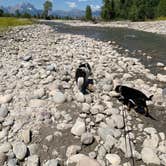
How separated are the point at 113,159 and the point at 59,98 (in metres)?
2.80

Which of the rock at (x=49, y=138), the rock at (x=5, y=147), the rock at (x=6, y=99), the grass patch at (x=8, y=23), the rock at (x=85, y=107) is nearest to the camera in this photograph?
the rock at (x=5, y=147)

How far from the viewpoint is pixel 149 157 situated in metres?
6.07

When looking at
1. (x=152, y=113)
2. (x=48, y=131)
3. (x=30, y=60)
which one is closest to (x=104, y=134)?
(x=48, y=131)

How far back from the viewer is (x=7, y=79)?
31.8 feet

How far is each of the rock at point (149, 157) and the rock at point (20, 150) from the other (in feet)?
7.82

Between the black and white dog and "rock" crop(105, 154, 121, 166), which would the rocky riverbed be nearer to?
"rock" crop(105, 154, 121, 166)

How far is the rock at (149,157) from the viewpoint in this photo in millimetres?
5992

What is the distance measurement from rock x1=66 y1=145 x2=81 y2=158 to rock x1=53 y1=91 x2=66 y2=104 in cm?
202

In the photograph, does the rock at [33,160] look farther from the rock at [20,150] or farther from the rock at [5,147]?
the rock at [5,147]

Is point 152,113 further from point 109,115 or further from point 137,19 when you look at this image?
point 137,19

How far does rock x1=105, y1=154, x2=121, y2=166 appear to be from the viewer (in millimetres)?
5945

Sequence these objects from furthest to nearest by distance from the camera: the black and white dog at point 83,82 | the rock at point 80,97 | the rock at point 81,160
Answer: the black and white dog at point 83,82 < the rock at point 80,97 < the rock at point 81,160

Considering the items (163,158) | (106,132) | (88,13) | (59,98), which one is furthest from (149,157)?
(88,13)

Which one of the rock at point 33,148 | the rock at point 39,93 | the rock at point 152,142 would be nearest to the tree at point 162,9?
the rock at point 39,93
